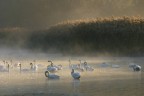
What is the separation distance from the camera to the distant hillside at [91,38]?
149 feet

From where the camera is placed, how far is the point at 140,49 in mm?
46062

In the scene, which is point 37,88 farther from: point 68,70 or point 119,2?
point 119,2

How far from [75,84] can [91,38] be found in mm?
21901

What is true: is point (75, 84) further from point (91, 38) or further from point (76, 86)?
point (91, 38)

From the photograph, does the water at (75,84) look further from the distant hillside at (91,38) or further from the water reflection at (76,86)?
the distant hillside at (91,38)

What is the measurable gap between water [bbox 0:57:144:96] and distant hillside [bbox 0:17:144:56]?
1354cm

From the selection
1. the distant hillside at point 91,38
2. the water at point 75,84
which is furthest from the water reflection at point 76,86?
the distant hillside at point 91,38

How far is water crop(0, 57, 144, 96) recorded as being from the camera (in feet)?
72.3

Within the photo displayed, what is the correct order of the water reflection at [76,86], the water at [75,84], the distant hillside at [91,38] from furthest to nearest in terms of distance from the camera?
the distant hillside at [91,38] → the water at [75,84] → the water reflection at [76,86]

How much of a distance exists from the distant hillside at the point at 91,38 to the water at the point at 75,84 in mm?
13541

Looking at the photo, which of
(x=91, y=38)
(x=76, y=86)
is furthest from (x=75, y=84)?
(x=91, y=38)

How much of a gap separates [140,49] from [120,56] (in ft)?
9.67

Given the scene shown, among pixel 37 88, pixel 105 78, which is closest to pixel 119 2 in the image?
pixel 105 78

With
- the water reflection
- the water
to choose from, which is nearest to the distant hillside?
the water
